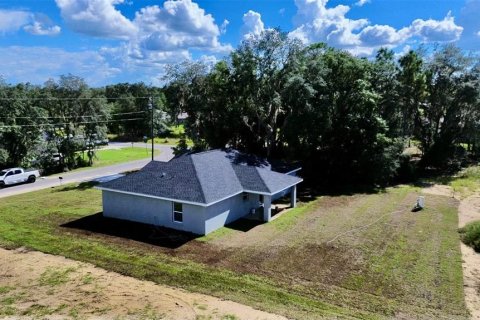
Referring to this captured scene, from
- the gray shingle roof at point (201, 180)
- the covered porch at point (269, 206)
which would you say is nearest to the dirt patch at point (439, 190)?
the covered porch at point (269, 206)

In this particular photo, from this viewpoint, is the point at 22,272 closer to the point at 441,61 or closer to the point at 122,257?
the point at 122,257

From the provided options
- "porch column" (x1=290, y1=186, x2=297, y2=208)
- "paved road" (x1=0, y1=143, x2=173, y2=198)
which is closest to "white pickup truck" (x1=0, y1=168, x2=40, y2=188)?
"paved road" (x1=0, y1=143, x2=173, y2=198)

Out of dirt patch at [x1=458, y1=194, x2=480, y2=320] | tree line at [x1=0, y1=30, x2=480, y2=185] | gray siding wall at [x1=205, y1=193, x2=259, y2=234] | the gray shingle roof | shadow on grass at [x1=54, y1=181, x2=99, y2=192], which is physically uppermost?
tree line at [x1=0, y1=30, x2=480, y2=185]

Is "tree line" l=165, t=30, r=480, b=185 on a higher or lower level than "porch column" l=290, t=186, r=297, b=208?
higher

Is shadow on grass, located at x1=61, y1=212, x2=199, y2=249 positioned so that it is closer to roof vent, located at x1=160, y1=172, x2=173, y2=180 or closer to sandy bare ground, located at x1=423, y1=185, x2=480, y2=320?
roof vent, located at x1=160, y1=172, x2=173, y2=180

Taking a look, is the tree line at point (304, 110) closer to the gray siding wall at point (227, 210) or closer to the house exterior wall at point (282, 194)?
the house exterior wall at point (282, 194)
